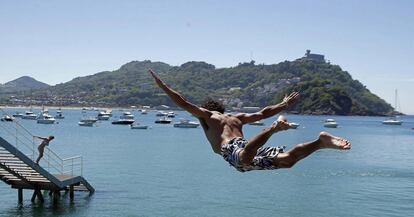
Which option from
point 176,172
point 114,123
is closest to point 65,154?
point 176,172

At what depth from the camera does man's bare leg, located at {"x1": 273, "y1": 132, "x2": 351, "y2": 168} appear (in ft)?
26.8

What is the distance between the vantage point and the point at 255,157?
8.88 metres

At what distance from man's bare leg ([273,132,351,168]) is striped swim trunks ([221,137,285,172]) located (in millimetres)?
126

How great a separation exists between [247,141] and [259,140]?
23.8 inches

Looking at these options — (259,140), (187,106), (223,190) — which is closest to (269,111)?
(259,140)

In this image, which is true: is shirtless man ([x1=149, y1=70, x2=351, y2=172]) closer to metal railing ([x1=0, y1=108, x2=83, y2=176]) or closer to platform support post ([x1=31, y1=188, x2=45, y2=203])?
metal railing ([x1=0, y1=108, x2=83, y2=176])

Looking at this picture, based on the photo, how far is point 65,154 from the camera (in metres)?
67.8

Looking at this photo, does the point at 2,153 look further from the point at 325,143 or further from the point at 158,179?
the point at 325,143

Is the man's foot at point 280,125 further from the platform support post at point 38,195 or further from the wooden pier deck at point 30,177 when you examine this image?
the platform support post at point 38,195

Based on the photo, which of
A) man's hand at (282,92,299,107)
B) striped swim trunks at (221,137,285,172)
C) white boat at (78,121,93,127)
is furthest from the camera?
white boat at (78,121,93,127)

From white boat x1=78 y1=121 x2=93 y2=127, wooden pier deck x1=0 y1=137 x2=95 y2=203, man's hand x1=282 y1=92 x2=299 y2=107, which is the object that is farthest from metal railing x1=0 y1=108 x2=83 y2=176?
white boat x1=78 y1=121 x2=93 y2=127

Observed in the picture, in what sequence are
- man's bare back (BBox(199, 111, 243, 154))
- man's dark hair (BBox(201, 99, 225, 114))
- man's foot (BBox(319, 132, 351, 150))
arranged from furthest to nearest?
man's dark hair (BBox(201, 99, 225, 114)) → man's bare back (BBox(199, 111, 243, 154)) → man's foot (BBox(319, 132, 351, 150))

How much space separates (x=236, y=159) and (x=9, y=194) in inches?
1165

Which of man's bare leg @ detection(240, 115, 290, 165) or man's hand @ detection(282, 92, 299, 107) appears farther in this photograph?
man's hand @ detection(282, 92, 299, 107)
